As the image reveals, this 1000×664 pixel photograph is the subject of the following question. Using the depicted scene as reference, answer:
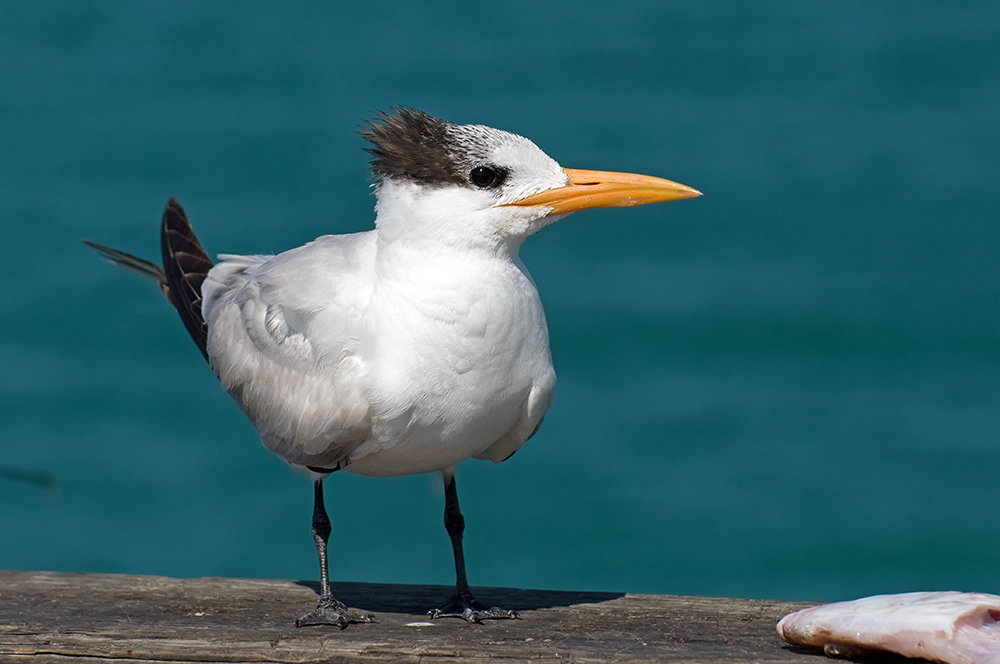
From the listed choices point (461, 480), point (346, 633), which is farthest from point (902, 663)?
point (461, 480)

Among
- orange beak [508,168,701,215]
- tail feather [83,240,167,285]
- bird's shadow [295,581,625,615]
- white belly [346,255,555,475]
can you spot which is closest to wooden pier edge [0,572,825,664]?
bird's shadow [295,581,625,615]

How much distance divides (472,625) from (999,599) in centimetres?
117

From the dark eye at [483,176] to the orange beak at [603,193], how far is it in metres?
0.07

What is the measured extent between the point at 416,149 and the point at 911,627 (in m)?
1.48

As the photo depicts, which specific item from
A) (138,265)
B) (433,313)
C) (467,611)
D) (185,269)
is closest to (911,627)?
(467,611)

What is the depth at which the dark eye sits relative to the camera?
116 inches

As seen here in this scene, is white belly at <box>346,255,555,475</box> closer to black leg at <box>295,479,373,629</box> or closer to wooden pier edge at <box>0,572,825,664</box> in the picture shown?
black leg at <box>295,479,373,629</box>

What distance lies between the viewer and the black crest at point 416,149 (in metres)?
2.97

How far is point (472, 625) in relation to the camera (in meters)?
3.07

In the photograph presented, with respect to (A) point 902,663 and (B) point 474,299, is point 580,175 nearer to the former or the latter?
(B) point 474,299

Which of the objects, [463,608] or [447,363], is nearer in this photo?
[447,363]

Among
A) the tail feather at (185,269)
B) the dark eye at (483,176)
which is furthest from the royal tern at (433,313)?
the tail feather at (185,269)

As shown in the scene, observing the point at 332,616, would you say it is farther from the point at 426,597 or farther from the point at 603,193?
the point at 603,193

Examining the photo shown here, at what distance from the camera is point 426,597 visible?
11.1 ft
